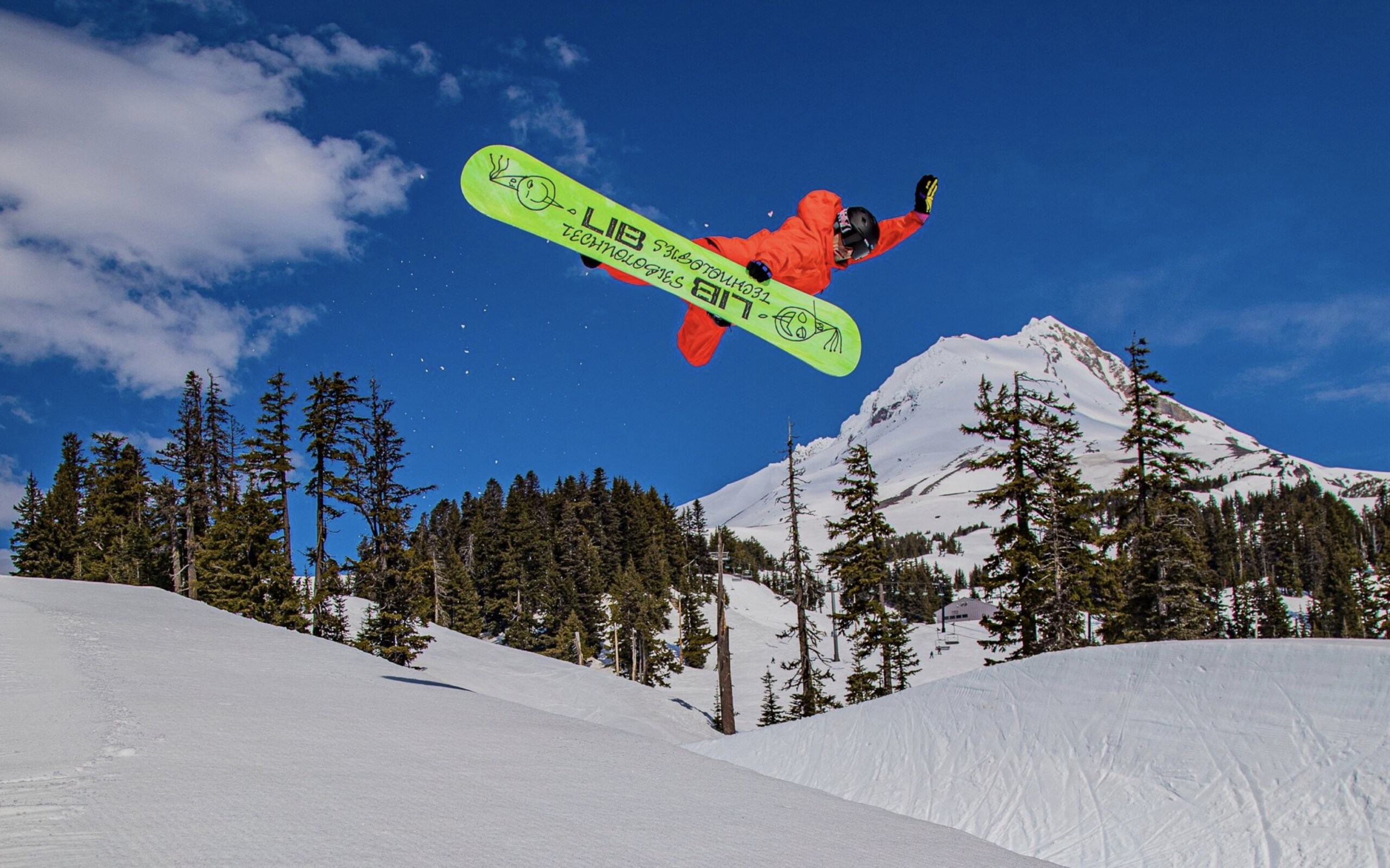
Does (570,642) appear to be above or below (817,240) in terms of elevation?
below

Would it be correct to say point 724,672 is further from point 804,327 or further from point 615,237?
point 615,237

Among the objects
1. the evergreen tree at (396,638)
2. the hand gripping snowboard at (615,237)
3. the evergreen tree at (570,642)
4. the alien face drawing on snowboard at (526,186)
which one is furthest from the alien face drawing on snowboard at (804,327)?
the evergreen tree at (570,642)

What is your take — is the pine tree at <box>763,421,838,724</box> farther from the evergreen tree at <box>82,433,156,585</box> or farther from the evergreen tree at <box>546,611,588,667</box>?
the evergreen tree at <box>82,433,156,585</box>

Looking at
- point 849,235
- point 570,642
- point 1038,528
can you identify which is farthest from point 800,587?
point 570,642

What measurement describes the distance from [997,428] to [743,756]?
1306 cm

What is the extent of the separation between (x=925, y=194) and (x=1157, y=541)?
19.2 metres

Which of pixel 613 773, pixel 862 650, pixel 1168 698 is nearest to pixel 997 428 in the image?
pixel 862 650

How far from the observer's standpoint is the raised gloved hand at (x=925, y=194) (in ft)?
26.4

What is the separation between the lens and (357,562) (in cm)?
2658

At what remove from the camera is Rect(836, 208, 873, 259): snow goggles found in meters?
8.11

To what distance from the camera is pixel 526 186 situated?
303 inches

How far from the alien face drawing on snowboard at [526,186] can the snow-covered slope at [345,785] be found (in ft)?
17.6

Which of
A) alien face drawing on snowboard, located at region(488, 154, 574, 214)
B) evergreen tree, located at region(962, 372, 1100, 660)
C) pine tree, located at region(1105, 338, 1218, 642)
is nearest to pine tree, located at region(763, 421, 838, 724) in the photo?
evergreen tree, located at region(962, 372, 1100, 660)

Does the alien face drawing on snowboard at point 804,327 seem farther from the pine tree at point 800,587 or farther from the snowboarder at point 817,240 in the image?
the pine tree at point 800,587
